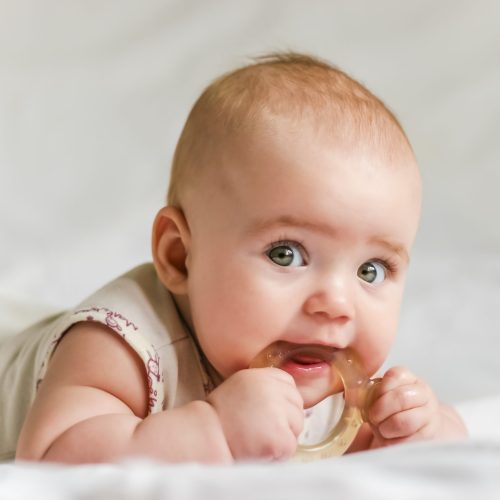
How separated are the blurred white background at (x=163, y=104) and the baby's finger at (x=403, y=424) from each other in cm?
77

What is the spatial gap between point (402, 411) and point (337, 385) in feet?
0.25

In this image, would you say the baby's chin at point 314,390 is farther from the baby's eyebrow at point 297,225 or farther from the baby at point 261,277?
the baby's eyebrow at point 297,225

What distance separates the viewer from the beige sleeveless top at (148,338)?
4.00ft

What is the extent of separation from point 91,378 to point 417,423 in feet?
1.14

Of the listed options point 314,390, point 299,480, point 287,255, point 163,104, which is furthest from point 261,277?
point 163,104

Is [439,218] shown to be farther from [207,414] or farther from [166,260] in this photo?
[207,414]

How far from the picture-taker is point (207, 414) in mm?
1062

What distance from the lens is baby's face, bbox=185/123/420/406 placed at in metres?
1.16

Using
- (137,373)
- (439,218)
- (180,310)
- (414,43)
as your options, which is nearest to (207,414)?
(137,373)

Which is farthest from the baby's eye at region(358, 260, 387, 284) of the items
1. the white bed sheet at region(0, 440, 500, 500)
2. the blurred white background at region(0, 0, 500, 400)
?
the blurred white background at region(0, 0, 500, 400)

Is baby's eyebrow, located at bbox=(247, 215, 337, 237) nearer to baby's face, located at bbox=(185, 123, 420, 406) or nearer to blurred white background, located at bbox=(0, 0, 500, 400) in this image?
baby's face, located at bbox=(185, 123, 420, 406)

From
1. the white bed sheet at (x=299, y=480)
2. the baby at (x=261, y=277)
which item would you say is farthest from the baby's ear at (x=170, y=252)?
the white bed sheet at (x=299, y=480)

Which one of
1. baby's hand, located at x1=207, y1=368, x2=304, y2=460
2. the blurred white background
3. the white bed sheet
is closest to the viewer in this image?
the white bed sheet

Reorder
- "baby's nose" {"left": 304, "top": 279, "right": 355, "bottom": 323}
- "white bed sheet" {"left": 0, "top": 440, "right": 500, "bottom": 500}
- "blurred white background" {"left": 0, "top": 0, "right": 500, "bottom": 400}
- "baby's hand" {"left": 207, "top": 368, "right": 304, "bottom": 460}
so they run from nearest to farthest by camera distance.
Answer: "white bed sheet" {"left": 0, "top": 440, "right": 500, "bottom": 500} → "baby's hand" {"left": 207, "top": 368, "right": 304, "bottom": 460} → "baby's nose" {"left": 304, "top": 279, "right": 355, "bottom": 323} → "blurred white background" {"left": 0, "top": 0, "right": 500, "bottom": 400}
